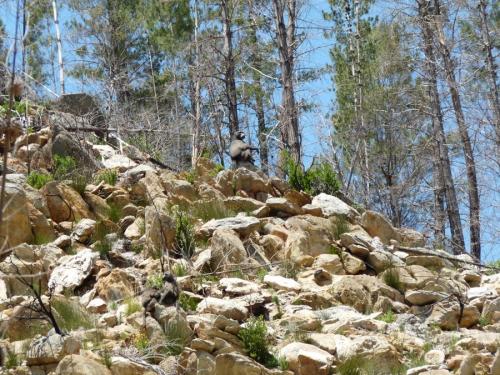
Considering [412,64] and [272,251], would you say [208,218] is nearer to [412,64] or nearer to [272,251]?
[272,251]

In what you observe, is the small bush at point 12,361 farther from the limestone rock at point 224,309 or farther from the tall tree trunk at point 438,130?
the tall tree trunk at point 438,130

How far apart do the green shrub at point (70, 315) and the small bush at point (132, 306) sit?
1.07ft

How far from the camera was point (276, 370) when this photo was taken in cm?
766

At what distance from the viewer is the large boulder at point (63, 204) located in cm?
1084

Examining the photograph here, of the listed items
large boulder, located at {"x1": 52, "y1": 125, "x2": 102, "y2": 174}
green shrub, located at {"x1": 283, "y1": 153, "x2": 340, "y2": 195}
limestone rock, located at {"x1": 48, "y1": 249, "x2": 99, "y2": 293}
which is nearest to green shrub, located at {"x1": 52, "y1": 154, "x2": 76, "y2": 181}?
large boulder, located at {"x1": 52, "y1": 125, "x2": 102, "y2": 174}

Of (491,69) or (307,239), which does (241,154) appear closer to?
(307,239)

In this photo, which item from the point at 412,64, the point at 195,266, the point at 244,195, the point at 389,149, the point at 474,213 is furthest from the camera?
the point at 389,149

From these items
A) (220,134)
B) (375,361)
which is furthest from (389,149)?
(375,361)

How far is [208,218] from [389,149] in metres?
12.3

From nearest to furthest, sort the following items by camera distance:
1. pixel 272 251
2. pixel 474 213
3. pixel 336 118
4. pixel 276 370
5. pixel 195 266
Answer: pixel 276 370, pixel 195 266, pixel 272 251, pixel 474 213, pixel 336 118

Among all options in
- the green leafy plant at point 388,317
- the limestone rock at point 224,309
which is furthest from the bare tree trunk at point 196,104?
the limestone rock at point 224,309

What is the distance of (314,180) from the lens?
1230cm

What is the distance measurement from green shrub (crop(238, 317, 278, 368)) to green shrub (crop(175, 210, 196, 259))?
2287 mm

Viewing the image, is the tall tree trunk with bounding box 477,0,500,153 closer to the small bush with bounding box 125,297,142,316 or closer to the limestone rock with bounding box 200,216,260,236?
the limestone rock with bounding box 200,216,260,236
